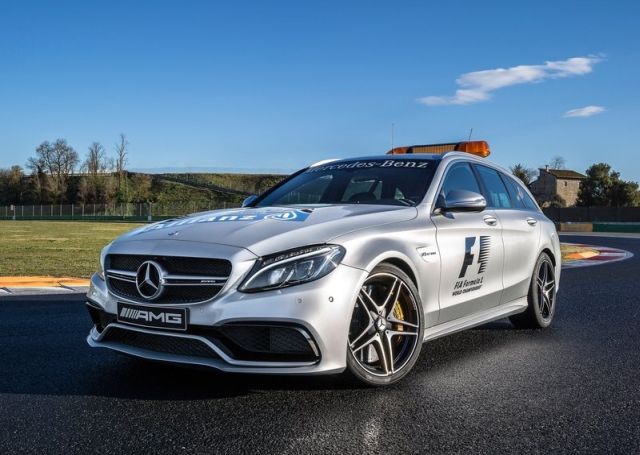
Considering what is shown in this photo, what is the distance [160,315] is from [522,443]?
204 cm

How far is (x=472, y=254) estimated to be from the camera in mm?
5000

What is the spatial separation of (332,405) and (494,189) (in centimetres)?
312

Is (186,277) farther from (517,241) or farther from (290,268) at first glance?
(517,241)

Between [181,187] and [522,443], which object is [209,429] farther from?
[181,187]

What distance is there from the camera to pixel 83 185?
386 ft

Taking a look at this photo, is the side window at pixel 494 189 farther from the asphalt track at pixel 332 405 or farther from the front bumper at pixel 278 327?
the front bumper at pixel 278 327

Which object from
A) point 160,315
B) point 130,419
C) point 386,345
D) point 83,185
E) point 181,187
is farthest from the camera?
point 181,187

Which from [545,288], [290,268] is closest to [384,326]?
[290,268]

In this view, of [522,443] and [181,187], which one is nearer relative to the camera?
[522,443]

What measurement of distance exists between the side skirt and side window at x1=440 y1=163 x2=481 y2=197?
988 mm

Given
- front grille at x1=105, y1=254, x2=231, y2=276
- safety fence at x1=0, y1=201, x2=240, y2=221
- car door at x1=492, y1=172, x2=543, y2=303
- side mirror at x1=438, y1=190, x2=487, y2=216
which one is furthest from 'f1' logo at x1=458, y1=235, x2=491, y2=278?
safety fence at x1=0, y1=201, x2=240, y2=221

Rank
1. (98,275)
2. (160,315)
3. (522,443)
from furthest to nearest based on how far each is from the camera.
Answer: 1. (98,275)
2. (160,315)
3. (522,443)

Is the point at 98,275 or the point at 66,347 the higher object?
the point at 98,275

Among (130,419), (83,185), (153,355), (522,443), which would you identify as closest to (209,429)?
(130,419)
